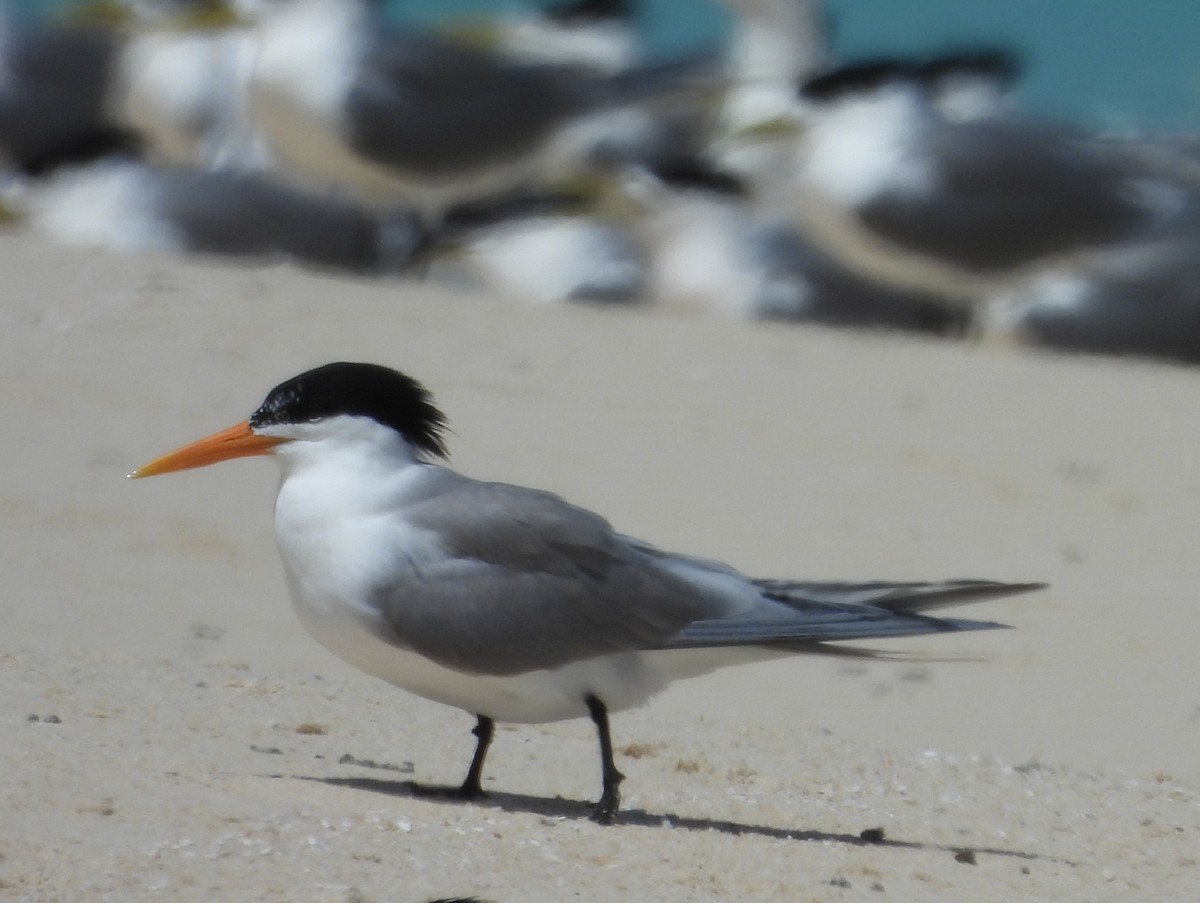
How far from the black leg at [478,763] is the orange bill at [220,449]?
1.90 ft

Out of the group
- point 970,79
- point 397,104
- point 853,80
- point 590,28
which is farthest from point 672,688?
point 590,28

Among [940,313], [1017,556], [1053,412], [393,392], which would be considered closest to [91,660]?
[393,392]

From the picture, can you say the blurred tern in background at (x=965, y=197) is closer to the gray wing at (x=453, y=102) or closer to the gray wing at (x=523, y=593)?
the gray wing at (x=453, y=102)

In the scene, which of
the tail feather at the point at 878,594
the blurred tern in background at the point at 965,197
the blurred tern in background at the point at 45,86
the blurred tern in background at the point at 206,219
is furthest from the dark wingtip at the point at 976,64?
the tail feather at the point at 878,594

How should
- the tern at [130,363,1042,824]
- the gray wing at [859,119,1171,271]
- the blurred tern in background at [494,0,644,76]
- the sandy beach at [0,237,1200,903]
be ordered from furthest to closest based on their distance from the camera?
the blurred tern in background at [494,0,644,76], the gray wing at [859,119,1171,271], the tern at [130,363,1042,824], the sandy beach at [0,237,1200,903]

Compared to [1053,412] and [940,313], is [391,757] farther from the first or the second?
[940,313]

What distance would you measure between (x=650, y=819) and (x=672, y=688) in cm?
190

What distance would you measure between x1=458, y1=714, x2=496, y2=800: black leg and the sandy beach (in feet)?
0.27

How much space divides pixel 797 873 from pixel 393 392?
103 centimetres

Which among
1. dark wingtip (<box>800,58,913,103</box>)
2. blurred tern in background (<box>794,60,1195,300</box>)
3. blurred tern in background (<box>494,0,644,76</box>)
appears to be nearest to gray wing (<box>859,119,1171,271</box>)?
blurred tern in background (<box>794,60,1195,300</box>)

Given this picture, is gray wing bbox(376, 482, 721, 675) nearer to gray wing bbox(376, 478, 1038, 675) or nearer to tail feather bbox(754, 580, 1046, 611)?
gray wing bbox(376, 478, 1038, 675)

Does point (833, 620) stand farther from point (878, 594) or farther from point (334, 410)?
point (334, 410)

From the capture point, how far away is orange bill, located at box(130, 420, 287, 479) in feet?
12.7

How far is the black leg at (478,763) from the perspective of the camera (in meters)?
3.84
